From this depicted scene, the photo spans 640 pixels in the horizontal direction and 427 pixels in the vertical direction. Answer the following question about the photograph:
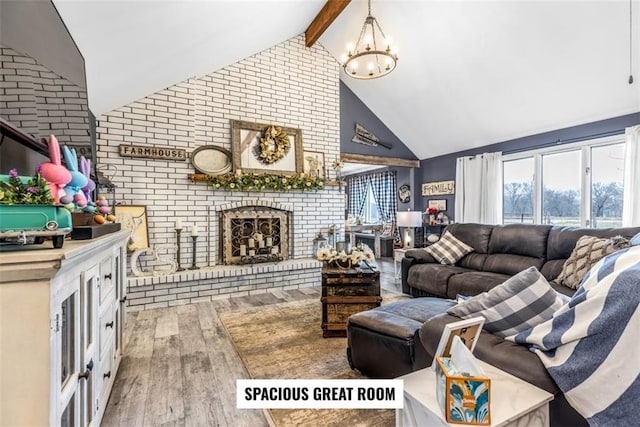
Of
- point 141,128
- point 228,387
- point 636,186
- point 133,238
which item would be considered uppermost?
point 141,128

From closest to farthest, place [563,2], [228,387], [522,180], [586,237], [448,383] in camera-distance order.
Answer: [448,383]
[228,387]
[586,237]
[563,2]
[522,180]

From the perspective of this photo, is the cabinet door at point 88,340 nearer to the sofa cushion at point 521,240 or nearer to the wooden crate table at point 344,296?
the wooden crate table at point 344,296

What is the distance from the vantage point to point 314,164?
15.7 feet

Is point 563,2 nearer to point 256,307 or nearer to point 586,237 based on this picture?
point 586,237

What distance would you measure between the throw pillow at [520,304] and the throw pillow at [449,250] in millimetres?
2559

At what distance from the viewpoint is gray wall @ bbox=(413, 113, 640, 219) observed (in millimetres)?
4004

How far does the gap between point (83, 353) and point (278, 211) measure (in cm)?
339

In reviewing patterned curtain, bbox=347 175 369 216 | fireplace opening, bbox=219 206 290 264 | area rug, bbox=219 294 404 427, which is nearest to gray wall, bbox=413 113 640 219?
patterned curtain, bbox=347 175 369 216

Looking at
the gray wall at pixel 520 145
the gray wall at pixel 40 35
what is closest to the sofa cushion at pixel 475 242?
the gray wall at pixel 520 145

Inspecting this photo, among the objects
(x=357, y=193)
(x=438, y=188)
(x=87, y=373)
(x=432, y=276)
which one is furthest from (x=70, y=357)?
(x=357, y=193)

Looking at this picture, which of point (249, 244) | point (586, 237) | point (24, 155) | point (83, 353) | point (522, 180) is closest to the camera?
point (83, 353)

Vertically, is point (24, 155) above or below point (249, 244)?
above

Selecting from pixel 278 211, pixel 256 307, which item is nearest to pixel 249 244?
pixel 278 211

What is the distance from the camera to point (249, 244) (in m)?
4.16
